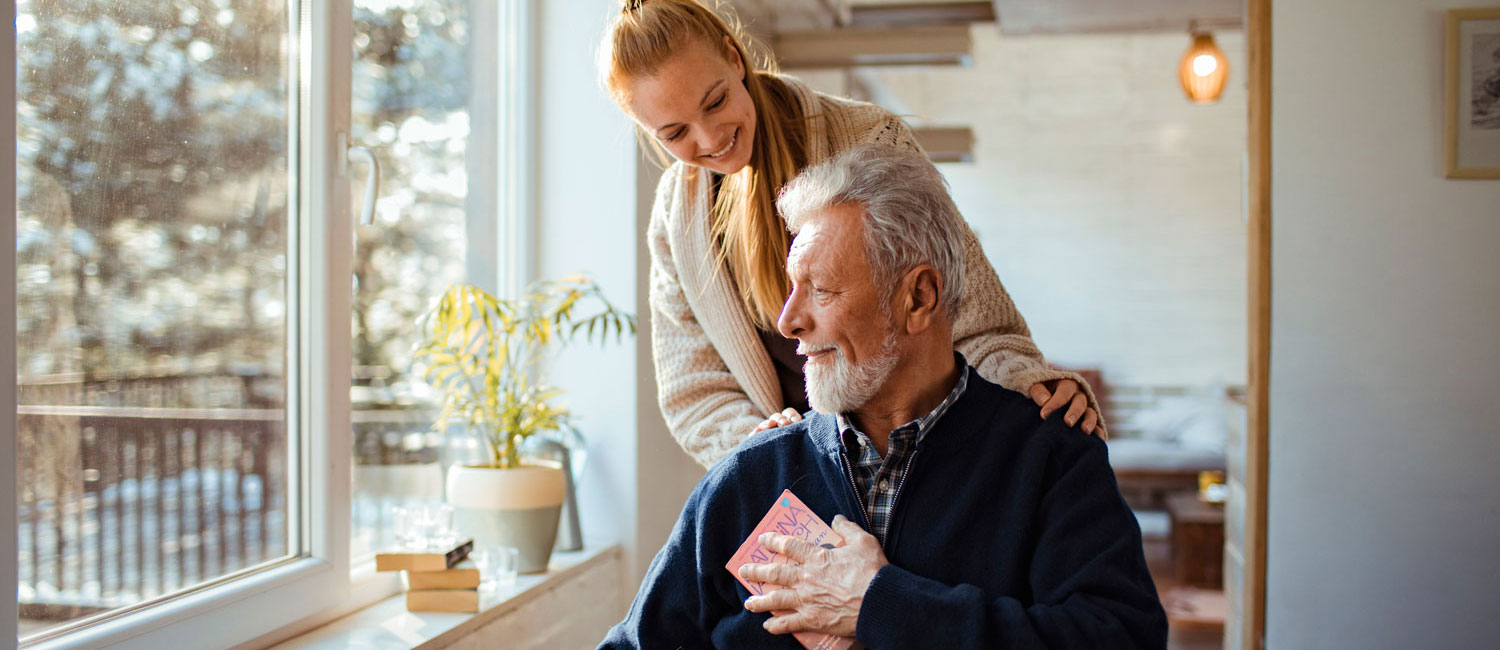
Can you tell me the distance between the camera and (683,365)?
79.8 inches

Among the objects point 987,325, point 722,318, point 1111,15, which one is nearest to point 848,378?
point 987,325

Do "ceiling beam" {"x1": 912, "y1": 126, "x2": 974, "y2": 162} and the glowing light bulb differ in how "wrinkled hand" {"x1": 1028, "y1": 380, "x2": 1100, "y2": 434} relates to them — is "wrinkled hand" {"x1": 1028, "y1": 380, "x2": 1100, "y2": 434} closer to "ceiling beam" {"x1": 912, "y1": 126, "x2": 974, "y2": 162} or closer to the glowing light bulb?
"ceiling beam" {"x1": 912, "y1": 126, "x2": 974, "y2": 162}

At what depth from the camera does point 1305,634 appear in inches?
127

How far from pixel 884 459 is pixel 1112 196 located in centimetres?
689

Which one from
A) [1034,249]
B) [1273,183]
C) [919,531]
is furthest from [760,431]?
[1034,249]

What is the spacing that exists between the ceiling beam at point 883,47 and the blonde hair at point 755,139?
2057 millimetres

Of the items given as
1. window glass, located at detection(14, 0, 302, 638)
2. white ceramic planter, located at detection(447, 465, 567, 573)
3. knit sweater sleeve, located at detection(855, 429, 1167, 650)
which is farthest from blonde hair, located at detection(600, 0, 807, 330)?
white ceramic planter, located at detection(447, 465, 567, 573)

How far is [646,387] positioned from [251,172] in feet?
4.21

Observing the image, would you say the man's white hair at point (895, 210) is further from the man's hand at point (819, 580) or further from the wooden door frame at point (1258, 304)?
the wooden door frame at point (1258, 304)

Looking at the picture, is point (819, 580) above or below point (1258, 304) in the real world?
below

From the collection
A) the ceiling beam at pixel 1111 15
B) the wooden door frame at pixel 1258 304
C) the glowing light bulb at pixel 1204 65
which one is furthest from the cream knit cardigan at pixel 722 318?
the glowing light bulb at pixel 1204 65

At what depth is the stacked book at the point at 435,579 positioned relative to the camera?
224 cm

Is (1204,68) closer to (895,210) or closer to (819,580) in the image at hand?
(895,210)

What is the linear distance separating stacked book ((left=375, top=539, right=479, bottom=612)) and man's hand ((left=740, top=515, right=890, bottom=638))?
0.91 metres
